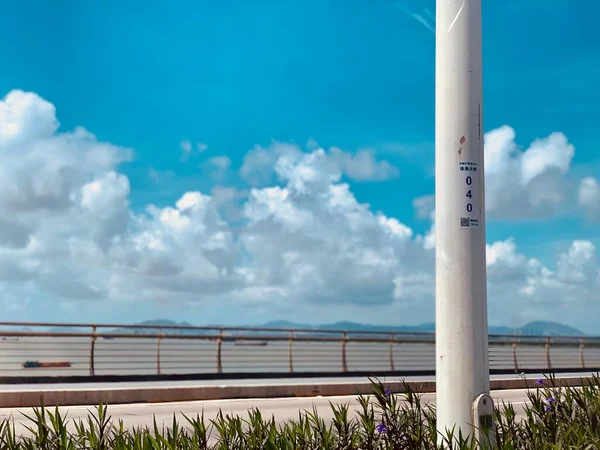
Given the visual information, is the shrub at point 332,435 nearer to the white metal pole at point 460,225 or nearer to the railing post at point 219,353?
the white metal pole at point 460,225

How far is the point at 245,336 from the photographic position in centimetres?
2361

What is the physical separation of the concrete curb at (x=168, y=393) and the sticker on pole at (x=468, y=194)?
23.8 ft

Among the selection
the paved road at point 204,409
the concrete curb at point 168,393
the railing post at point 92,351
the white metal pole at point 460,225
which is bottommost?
the paved road at point 204,409

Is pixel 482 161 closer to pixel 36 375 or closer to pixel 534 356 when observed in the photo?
pixel 36 375

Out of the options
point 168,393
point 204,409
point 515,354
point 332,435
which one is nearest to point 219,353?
point 168,393

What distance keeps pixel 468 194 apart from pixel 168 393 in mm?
10291

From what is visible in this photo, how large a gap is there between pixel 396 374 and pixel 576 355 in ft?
39.4

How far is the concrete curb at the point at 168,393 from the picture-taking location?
45.4ft

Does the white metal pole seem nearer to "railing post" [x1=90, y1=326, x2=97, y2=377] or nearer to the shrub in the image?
the shrub

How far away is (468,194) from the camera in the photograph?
6133 mm

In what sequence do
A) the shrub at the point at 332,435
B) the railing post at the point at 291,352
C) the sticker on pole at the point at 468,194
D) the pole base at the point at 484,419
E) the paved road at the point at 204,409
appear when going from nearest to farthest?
1. the shrub at the point at 332,435
2. the pole base at the point at 484,419
3. the sticker on pole at the point at 468,194
4. the paved road at the point at 204,409
5. the railing post at the point at 291,352

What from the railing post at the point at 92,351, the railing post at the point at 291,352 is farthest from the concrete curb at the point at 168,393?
the railing post at the point at 291,352

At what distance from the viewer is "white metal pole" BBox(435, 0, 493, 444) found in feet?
19.6

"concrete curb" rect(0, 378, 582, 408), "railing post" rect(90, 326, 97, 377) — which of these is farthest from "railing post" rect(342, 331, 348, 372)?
"railing post" rect(90, 326, 97, 377)
